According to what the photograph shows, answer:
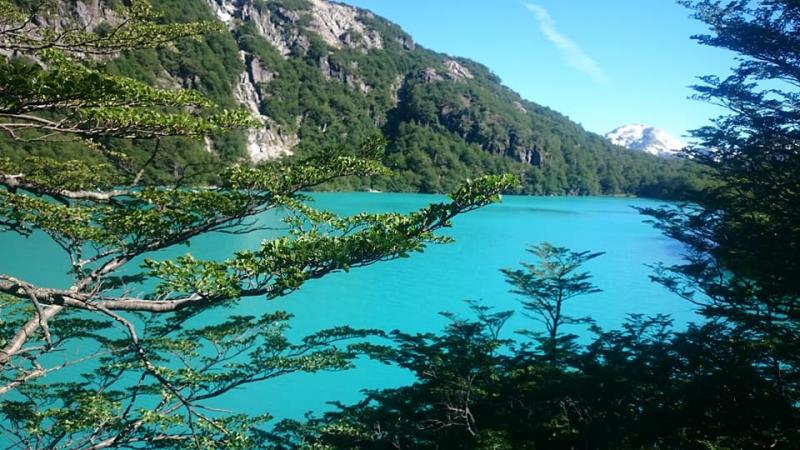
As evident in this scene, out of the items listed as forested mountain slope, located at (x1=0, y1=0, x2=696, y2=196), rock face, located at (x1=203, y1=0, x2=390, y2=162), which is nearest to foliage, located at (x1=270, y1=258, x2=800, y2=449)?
forested mountain slope, located at (x1=0, y1=0, x2=696, y2=196)

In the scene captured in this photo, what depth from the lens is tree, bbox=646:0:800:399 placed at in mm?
5715

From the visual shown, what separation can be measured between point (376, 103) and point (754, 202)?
113m

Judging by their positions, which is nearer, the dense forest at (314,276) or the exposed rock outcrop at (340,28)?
the dense forest at (314,276)

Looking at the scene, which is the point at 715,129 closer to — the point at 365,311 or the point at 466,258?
the point at 365,311

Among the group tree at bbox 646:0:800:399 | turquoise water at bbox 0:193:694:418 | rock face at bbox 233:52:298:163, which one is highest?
rock face at bbox 233:52:298:163

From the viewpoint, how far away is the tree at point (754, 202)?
5715mm

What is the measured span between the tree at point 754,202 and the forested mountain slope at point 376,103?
67.4 m

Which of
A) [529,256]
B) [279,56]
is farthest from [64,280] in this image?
[279,56]

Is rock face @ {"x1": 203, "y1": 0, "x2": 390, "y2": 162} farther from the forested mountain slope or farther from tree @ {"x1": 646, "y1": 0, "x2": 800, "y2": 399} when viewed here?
tree @ {"x1": 646, "y1": 0, "x2": 800, "y2": 399}

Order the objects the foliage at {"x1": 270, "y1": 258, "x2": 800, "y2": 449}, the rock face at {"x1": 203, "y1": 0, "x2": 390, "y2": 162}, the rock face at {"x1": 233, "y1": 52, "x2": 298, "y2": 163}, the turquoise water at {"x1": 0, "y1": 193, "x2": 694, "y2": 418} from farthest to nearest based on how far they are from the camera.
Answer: the rock face at {"x1": 203, "y1": 0, "x2": 390, "y2": 162}, the rock face at {"x1": 233, "y1": 52, "x2": 298, "y2": 163}, the turquoise water at {"x1": 0, "y1": 193, "x2": 694, "y2": 418}, the foliage at {"x1": 270, "y1": 258, "x2": 800, "y2": 449}

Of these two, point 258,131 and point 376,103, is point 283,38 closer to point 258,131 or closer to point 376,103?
point 376,103

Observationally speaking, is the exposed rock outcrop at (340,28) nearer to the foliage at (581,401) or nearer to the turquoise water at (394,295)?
the turquoise water at (394,295)

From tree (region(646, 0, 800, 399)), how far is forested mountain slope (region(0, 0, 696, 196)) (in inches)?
2653

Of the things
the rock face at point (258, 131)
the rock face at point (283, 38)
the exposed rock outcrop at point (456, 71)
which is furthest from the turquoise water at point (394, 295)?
the exposed rock outcrop at point (456, 71)
